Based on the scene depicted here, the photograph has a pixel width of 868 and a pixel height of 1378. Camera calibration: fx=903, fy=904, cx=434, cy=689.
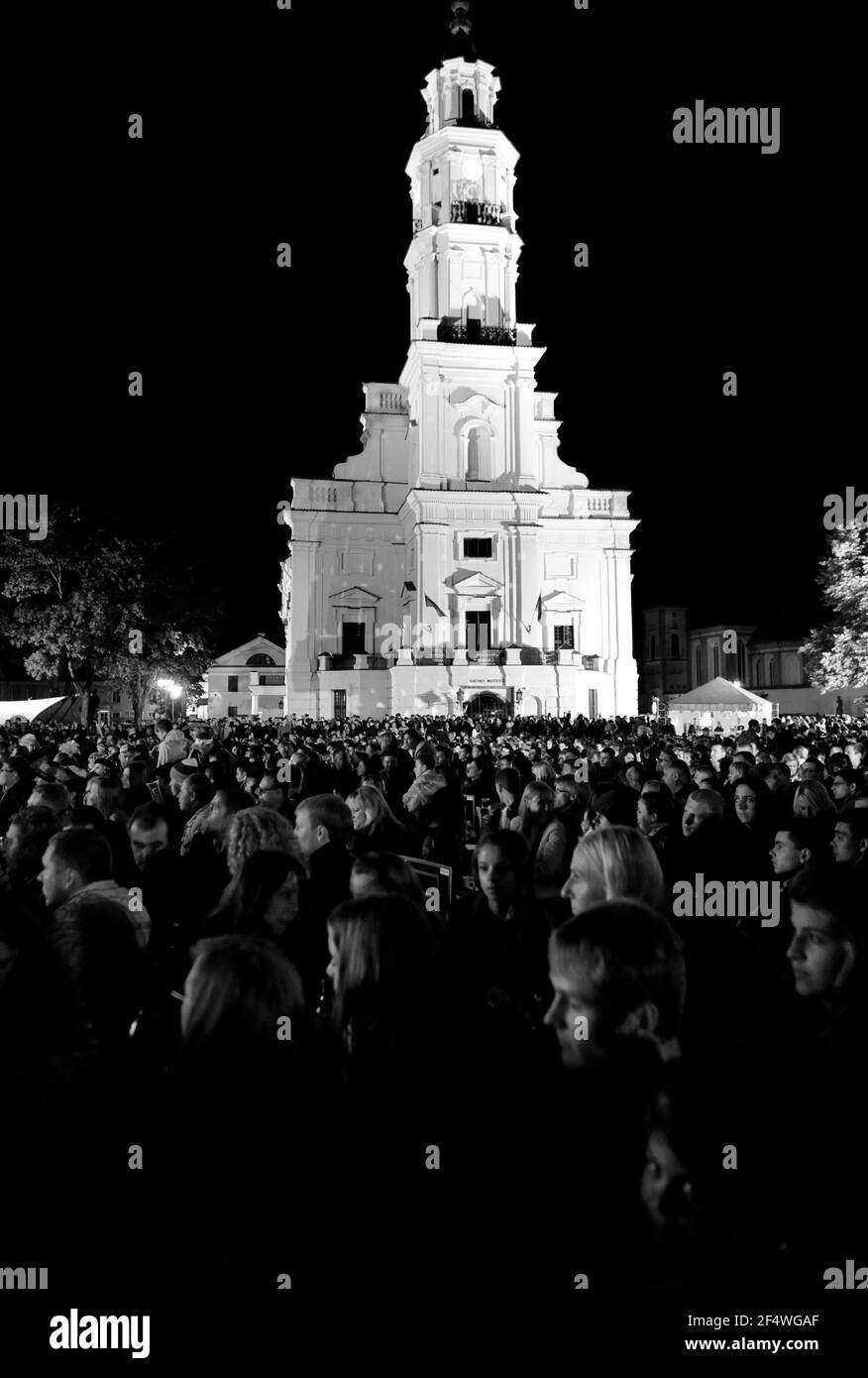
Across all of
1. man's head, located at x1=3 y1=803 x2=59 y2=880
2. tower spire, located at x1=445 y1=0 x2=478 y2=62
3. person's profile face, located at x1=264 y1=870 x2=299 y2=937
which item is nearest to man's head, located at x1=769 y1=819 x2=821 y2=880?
person's profile face, located at x1=264 y1=870 x2=299 y2=937

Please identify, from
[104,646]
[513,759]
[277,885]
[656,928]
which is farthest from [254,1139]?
[104,646]

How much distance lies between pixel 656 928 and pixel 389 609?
4999cm

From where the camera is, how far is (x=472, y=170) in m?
52.0

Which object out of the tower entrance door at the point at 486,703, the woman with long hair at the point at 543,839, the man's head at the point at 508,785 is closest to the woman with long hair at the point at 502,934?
the woman with long hair at the point at 543,839

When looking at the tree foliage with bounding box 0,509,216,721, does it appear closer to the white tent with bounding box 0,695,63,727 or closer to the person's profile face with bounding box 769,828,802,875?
the white tent with bounding box 0,695,63,727

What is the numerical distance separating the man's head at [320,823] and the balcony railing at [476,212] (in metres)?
52.6

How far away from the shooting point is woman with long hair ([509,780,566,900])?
249 inches

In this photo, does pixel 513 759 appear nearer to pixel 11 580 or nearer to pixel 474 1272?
pixel 474 1272

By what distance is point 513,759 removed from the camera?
1341 centimetres

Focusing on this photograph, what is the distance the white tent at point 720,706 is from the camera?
29.9m

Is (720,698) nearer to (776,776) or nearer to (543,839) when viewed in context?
(776,776)

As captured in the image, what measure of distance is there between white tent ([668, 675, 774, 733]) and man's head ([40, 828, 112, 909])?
26.1m

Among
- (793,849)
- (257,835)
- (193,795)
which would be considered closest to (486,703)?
(193,795)

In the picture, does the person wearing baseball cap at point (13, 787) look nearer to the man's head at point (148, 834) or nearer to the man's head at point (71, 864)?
the man's head at point (148, 834)
